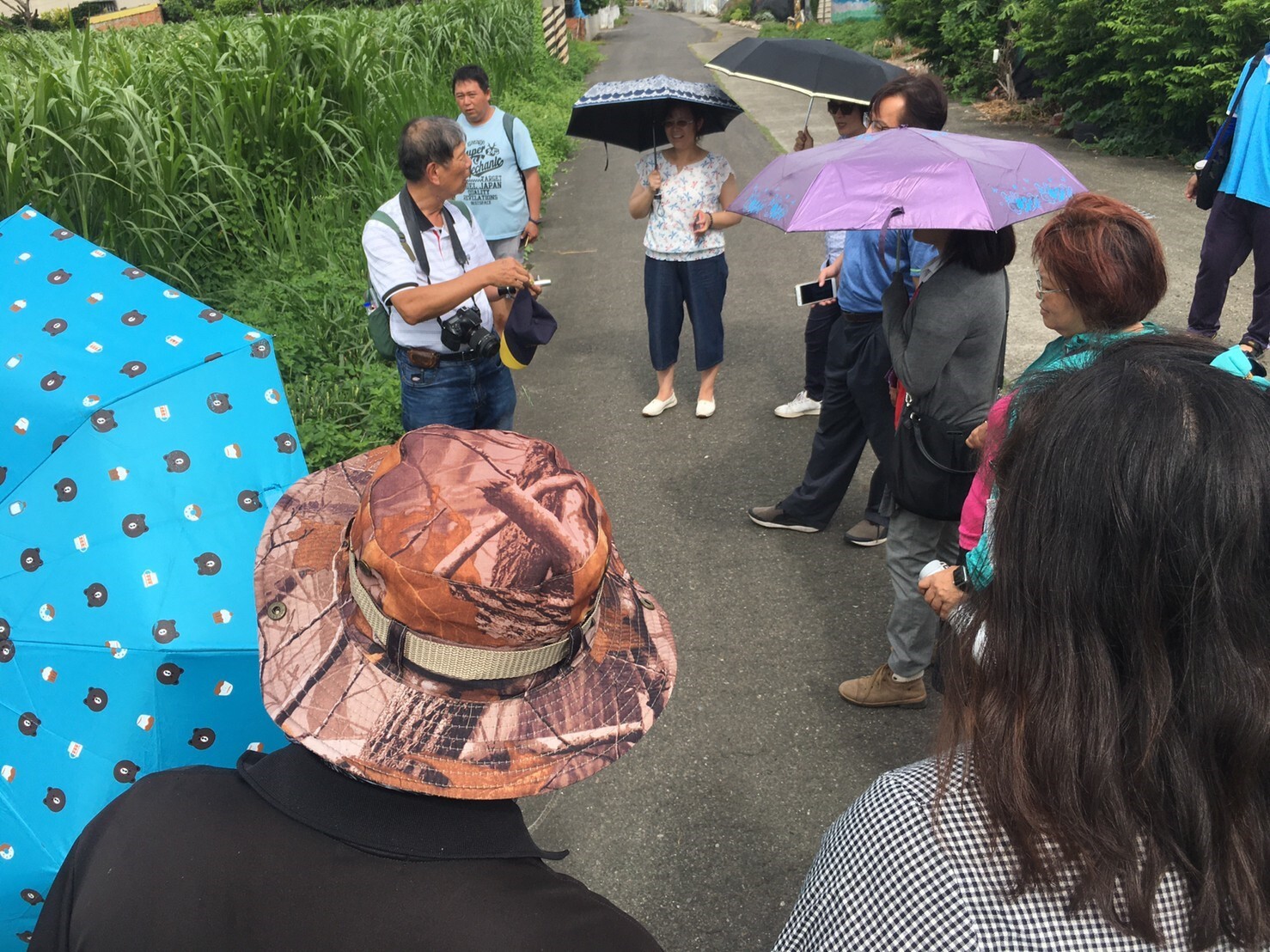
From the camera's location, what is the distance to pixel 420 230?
3.24 meters

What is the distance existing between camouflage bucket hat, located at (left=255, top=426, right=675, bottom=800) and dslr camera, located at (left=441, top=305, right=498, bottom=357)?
2.04 m

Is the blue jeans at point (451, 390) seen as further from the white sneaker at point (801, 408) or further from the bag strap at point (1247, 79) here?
the bag strap at point (1247, 79)

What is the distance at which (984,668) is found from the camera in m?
1.04

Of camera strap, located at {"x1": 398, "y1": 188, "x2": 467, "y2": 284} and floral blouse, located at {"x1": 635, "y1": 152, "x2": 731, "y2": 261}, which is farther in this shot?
floral blouse, located at {"x1": 635, "y1": 152, "x2": 731, "y2": 261}

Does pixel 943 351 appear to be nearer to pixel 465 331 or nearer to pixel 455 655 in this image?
pixel 465 331

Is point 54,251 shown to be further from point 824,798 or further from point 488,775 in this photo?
point 824,798

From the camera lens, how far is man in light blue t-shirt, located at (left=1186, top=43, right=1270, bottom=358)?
457 cm

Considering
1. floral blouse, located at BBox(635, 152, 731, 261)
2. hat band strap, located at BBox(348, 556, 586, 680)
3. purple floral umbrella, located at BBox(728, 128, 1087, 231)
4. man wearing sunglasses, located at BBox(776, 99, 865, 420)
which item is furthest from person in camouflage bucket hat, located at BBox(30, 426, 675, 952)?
floral blouse, located at BBox(635, 152, 731, 261)

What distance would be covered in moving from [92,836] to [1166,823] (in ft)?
3.90

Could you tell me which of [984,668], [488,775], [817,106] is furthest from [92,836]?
[817,106]

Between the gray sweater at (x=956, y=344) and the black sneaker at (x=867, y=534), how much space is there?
1.30 metres

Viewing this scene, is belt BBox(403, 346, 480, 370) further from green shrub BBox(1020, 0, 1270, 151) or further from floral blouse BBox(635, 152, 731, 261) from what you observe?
green shrub BBox(1020, 0, 1270, 151)

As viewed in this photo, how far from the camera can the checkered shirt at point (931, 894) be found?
911 millimetres

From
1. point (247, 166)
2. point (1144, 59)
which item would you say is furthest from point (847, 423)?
point (1144, 59)
